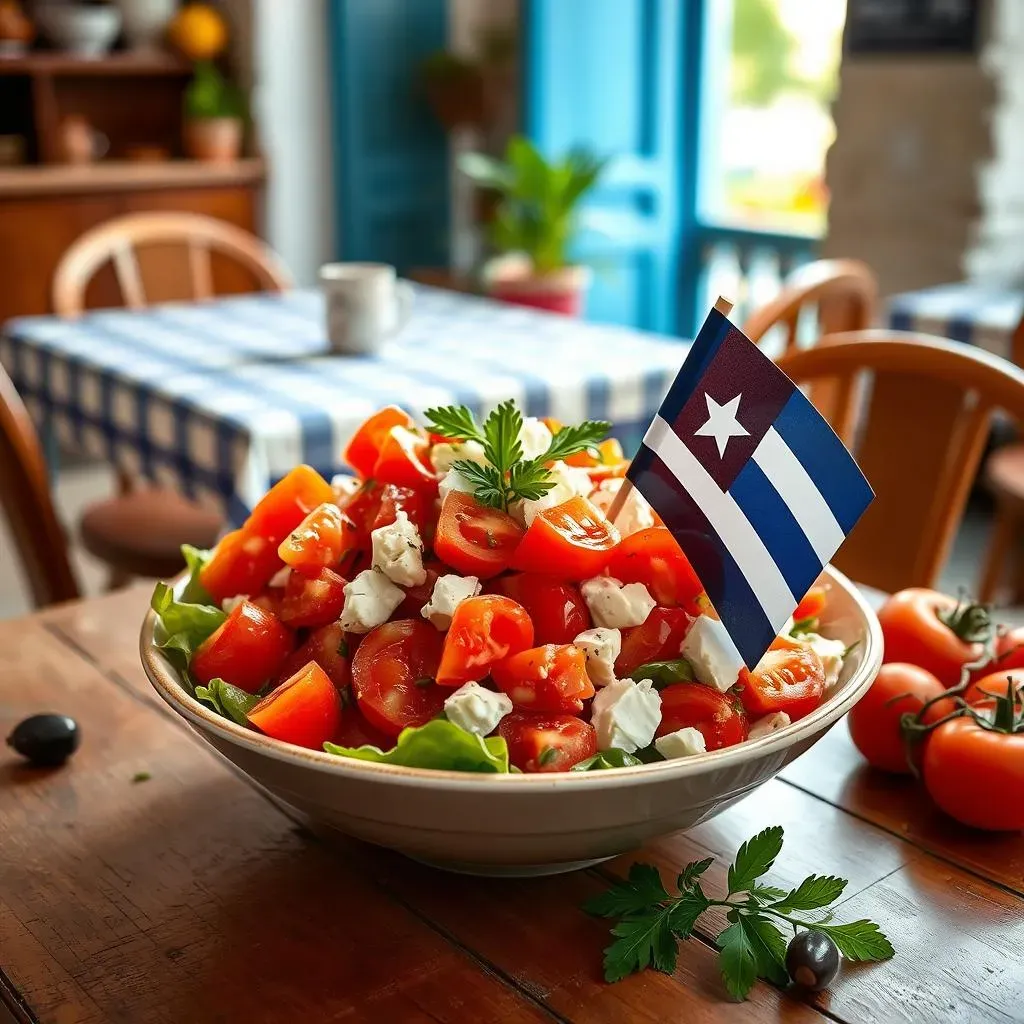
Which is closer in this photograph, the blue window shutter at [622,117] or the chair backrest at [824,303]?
the chair backrest at [824,303]

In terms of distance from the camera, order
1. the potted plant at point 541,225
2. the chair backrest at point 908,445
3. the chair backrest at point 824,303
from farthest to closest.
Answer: the potted plant at point 541,225
the chair backrest at point 824,303
the chair backrest at point 908,445

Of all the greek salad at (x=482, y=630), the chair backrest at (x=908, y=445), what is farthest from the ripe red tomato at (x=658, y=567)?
the chair backrest at (x=908, y=445)

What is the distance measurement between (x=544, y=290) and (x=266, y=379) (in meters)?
2.19

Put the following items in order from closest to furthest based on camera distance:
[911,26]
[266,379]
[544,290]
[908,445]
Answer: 1. [908,445]
2. [266,379]
3. [911,26]
4. [544,290]

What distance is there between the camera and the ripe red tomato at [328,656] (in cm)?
80

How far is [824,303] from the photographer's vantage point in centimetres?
219

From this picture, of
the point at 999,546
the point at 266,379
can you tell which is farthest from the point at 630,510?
the point at 999,546

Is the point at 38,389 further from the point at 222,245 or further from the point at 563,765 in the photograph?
the point at 563,765

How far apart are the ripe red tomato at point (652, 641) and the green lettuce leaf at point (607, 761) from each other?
0.22 feet

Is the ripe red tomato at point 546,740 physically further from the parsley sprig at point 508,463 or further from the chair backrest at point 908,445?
the chair backrest at point 908,445

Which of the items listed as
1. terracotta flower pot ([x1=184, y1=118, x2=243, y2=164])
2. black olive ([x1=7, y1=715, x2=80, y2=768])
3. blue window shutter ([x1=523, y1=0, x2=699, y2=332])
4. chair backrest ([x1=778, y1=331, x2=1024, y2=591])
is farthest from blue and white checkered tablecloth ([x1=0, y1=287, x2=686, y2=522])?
blue window shutter ([x1=523, y1=0, x2=699, y2=332])

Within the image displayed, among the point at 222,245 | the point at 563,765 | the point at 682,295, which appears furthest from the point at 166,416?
the point at 682,295

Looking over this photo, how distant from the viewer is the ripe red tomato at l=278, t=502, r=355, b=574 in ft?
2.74

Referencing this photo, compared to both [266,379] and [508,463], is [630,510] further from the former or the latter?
[266,379]
